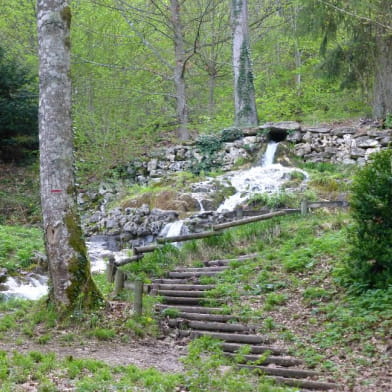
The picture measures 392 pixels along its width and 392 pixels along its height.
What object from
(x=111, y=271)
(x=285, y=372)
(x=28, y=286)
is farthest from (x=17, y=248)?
(x=285, y=372)

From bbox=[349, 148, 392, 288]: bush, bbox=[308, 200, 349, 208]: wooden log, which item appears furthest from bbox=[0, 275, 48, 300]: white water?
bbox=[308, 200, 349, 208]: wooden log

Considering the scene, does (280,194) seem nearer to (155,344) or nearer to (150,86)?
(155,344)

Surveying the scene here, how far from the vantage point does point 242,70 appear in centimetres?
1902

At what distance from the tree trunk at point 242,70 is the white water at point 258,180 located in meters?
2.54

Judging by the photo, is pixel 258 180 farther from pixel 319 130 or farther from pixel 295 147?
pixel 319 130

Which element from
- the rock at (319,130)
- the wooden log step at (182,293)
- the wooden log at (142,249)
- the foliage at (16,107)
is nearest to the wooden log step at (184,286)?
the wooden log step at (182,293)

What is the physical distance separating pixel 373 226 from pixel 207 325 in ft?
9.43

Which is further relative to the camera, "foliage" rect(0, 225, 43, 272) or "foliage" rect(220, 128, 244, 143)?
"foliage" rect(220, 128, 244, 143)

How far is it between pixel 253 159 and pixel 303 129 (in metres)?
2.04

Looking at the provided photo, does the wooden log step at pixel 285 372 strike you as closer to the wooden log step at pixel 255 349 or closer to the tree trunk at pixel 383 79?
the wooden log step at pixel 255 349

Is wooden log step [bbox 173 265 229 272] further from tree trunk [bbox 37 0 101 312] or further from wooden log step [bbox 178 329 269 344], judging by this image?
tree trunk [bbox 37 0 101 312]

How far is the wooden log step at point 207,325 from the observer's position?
7215 mm

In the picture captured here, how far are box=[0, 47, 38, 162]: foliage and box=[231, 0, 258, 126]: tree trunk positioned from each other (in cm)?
783

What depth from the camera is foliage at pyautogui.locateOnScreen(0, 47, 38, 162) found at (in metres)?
19.1
